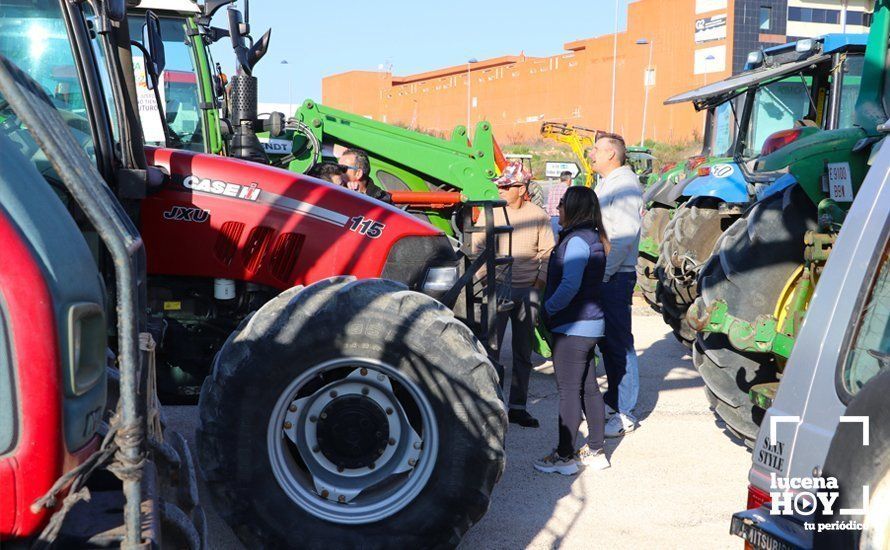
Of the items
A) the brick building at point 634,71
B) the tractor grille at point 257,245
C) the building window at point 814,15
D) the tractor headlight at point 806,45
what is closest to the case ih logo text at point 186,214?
the tractor grille at point 257,245

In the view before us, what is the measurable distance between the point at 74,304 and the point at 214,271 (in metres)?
2.30

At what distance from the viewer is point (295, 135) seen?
959 centimetres

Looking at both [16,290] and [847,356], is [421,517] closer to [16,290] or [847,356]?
[847,356]

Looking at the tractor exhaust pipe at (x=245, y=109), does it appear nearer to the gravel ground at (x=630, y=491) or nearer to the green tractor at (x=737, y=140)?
the gravel ground at (x=630, y=491)

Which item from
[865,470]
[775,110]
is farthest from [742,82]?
[865,470]

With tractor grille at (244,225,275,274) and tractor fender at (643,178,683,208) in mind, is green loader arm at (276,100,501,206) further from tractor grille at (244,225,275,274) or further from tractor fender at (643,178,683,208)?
tractor grille at (244,225,275,274)

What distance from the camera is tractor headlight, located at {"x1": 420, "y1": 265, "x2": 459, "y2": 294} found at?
4527 millimetres

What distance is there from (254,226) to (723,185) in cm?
484

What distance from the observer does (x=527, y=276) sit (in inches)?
251

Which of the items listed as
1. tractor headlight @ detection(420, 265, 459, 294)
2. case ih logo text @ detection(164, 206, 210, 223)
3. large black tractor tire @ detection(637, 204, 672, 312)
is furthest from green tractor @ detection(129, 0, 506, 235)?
large black tractor tire @ detection(637, 204, 672, 312)

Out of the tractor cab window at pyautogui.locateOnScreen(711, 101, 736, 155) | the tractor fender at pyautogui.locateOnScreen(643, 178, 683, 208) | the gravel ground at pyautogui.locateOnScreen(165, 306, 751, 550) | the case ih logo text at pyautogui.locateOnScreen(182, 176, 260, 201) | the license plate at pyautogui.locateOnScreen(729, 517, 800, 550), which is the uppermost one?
the tractor cab window at pyautogui.locateOnScreen(711, 101, 736, 155)

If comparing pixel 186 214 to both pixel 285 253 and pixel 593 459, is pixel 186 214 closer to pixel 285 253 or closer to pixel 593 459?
pixel 285 253

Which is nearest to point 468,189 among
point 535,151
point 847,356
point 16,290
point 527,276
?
point 527,276

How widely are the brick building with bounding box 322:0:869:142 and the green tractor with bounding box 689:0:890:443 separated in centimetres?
3510
